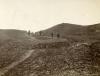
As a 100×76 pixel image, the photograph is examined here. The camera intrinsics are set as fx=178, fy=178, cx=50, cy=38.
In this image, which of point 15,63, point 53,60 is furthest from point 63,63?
point 15,63

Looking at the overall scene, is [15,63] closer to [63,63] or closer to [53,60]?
[53,60]

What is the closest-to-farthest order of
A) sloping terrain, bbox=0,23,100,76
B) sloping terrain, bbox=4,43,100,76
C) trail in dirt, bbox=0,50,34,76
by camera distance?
1. sloping terrain, bbox=4,43,100,76
2. sloping terrain, bbox=0,23,100,76
3. trail in dirt, bbox=0,50,34,76

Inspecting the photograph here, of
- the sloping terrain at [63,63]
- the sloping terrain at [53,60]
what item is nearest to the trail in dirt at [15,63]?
the sloping terrain at [53,60]

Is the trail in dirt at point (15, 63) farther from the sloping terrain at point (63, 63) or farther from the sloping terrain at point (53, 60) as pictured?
the sloping terrain at point (63, 63)

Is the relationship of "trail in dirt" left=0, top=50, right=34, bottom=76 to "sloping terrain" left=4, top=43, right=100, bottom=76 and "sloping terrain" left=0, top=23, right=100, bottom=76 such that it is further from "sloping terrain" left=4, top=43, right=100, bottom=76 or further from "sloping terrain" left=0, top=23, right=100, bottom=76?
"sloping terrain" left=4, top=43, right=100, bottom=76

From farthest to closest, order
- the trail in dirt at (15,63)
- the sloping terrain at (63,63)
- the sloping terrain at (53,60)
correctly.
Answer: the trail in dirt at (15,63) < the sloping terrain at (53,60) < the sloping terrain at (63,63)

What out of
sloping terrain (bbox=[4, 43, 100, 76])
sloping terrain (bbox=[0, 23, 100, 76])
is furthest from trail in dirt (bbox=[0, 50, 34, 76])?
sloping terrain (bbox=[4, 43, 100, 76])

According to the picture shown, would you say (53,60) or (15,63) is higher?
(53,60)

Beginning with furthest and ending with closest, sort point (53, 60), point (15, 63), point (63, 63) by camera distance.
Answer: point (15, 63) → point (53, 60) → point (63, 63)

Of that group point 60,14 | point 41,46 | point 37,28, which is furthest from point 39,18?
point 41,46

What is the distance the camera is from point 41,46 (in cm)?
1998

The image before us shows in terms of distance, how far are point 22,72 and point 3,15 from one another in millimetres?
31008

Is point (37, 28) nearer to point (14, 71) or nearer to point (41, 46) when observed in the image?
point (41, 46)

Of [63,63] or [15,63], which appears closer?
[63,63]
